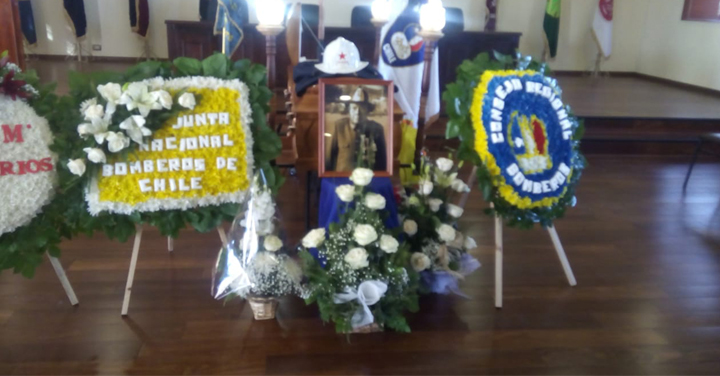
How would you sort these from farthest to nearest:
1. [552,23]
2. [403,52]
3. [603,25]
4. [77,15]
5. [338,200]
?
[603,25]
[552,23]
[77,15]
[403,52]
[338,200]

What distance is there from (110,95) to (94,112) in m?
0.08

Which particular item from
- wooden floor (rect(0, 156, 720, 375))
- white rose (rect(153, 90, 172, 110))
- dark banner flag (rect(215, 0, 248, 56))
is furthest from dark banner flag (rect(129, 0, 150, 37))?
white rose (rect(153, 90, 172, 110))

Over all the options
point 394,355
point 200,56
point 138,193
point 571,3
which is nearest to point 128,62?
point 200,56

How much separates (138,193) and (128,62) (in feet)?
22.7

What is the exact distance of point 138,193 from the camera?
2.13 m

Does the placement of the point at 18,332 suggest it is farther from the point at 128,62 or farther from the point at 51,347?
the point at 128,62

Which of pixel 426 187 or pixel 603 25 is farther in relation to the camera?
pixel 603 25

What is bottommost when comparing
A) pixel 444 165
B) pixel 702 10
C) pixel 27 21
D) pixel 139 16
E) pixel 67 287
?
pixel 67 287

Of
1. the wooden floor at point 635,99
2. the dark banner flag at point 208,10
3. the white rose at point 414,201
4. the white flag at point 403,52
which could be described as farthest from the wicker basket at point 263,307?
the dark banner flag at point 208,10

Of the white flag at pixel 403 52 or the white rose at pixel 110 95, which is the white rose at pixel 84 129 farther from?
the white flag at pixel 403 52

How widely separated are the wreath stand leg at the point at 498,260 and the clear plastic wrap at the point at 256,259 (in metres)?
0.84

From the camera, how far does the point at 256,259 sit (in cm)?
226

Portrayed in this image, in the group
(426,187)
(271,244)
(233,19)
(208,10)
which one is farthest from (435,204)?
(208,10)

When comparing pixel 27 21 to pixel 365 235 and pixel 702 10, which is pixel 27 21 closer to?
pixel 365 235
